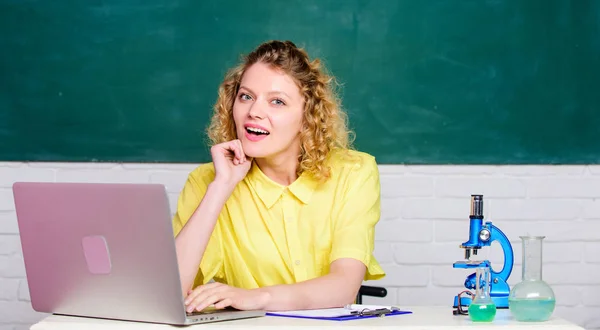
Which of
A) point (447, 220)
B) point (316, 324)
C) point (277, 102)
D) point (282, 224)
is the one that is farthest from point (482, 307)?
point (447, 220)

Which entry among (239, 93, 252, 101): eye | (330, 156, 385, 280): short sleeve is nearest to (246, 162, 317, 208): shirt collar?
(330, 156, 385, 280): short sleeve

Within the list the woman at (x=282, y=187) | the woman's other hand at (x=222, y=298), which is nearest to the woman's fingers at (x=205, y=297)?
the woman's other hand at (x=222, y=298)

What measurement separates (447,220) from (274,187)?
0.93 m

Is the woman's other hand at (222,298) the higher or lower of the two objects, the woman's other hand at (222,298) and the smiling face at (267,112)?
the lower

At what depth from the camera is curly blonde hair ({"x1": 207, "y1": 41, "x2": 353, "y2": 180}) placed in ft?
8.04

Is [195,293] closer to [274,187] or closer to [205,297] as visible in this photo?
[205,297]

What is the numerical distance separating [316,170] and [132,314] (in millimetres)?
935

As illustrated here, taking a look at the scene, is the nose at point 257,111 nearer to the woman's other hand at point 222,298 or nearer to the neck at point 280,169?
the neck at point 280,169

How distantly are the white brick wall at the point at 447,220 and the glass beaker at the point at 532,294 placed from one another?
1.36 m

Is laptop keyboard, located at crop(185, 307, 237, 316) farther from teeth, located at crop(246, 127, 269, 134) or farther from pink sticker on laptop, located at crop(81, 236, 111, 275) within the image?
teeth, located at crop(246, 127, 269, 134)

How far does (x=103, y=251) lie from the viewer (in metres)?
1.59

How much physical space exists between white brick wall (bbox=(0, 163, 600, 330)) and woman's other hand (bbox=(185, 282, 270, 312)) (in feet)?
4.25

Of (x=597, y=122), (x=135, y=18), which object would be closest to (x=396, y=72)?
(x=597, y=122)

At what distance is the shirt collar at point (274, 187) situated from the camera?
95.2 inches
